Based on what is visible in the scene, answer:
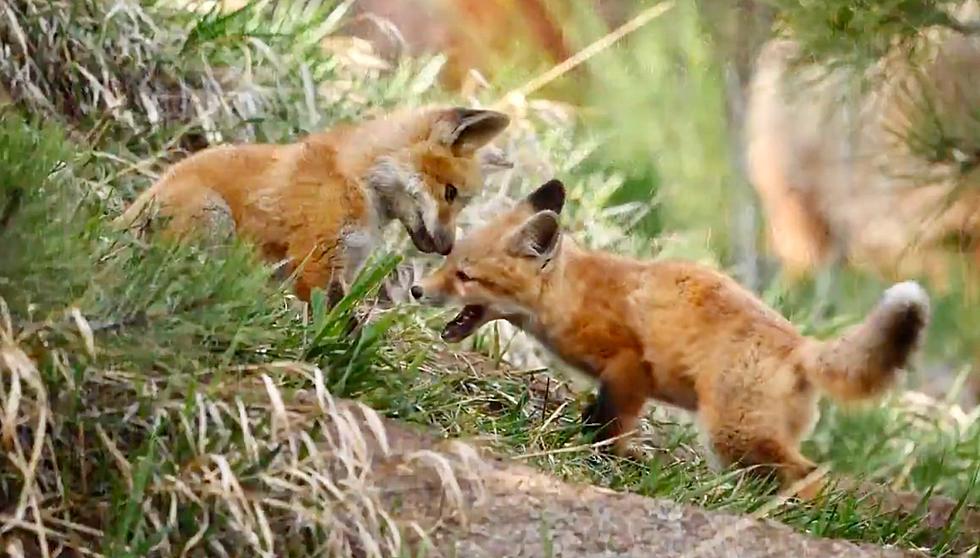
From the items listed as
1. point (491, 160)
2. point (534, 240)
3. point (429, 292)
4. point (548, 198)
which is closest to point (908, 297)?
point (534, 240)

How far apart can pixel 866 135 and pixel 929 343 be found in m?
0.94

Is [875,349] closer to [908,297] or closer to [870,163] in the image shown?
[908,297]

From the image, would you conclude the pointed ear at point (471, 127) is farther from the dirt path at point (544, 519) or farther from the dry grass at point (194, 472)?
the dry grass at point (194, 472)

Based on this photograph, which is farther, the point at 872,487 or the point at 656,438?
the point at 656,438

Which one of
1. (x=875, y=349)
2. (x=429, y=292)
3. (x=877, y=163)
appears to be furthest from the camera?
(x=877, y=163)

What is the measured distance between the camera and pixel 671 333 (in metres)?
3.64

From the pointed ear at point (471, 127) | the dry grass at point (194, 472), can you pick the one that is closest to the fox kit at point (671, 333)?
the pointed ear at point (471, 127)

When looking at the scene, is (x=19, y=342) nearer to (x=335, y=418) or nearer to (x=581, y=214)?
(x=335, y=418)

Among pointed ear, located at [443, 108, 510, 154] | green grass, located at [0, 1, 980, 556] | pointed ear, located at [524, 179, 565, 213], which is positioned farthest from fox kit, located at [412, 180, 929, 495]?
pointed ear, located at [443, 108, 510, 154]

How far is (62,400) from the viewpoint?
8.11ft

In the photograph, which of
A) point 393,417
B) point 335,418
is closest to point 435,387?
point 393,417

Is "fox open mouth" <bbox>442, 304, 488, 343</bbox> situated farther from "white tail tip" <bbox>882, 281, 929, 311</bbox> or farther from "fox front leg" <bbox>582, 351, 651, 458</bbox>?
"white tail tip" <bbox>882, 281, 929, 311</bbox>

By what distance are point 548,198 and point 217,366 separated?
149 cm

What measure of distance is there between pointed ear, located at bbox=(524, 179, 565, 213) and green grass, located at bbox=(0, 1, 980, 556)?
1.67 feet
